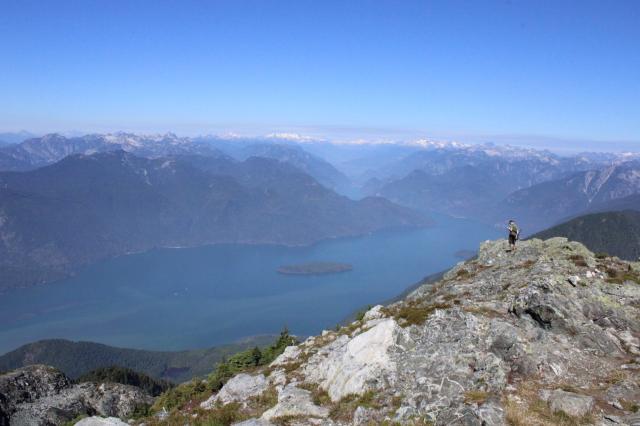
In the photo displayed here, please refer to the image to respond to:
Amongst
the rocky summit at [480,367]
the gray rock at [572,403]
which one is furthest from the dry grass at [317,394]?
the gray rock at [572,403]

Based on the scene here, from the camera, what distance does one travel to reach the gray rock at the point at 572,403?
15797 millimetres

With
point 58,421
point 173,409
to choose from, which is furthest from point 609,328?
point 58,421

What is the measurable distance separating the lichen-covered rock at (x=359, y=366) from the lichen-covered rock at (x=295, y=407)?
1077 mm

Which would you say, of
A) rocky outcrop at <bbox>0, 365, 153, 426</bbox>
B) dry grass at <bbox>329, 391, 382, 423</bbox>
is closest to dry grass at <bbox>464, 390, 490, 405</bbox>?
dry grass at <bbox>329, 391, 382, 423</bbox>

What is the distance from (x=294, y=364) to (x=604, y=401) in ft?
54.7

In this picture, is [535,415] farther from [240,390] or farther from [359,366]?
[240,390]

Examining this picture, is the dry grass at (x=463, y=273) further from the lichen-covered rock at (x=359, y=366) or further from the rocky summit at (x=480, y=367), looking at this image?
the lichen-covered rock at (x=359, y=366)

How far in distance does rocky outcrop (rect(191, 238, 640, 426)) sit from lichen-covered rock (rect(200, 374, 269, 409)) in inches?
19.0

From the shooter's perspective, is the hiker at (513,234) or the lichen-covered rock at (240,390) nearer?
the lichen-covered rock at (240,390)

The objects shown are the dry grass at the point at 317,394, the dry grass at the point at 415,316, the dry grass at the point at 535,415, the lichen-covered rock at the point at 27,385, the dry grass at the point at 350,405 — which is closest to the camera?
the dry grass at the point at 535,415

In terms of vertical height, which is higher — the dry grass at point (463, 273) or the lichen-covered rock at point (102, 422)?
the dry grass at point (463, 273)

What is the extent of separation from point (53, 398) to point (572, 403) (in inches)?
2861

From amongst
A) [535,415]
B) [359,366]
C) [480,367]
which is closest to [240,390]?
[359,366]

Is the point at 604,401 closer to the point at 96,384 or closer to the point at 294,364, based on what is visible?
the point at 294,364
